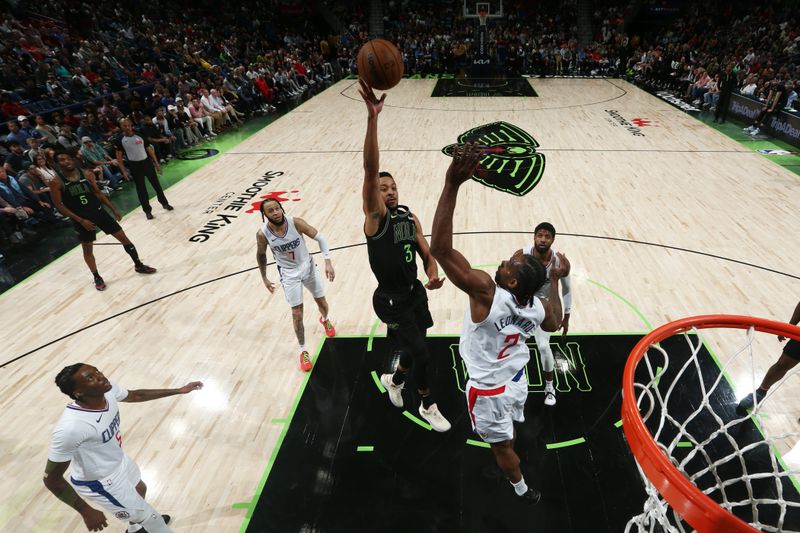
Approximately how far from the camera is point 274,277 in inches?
244

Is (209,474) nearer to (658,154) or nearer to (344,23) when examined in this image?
(658,154)

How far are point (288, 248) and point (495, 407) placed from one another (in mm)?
2356

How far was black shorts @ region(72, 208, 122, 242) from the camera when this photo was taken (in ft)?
18.7

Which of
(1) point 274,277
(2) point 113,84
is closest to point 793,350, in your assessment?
(1) point 274,277

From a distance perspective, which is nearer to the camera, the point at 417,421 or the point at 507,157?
the point at 417,421

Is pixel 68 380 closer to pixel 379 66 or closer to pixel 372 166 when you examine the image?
pixel 372 166

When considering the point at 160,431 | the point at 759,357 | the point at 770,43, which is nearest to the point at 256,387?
the point at 160,431

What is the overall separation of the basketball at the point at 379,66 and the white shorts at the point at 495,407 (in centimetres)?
238

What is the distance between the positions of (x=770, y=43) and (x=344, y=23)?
21.3 metres

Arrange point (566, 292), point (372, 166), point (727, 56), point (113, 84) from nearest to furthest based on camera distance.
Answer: point (372, 166)
point (566, 292)
point (113, 84)
point (727, 56)

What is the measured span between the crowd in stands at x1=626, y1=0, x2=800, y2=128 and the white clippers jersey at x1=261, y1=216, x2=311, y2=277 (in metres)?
12.0

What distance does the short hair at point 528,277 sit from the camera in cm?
244

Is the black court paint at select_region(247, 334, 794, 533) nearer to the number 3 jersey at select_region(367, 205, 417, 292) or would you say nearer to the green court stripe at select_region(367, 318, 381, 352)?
the green court stripe at select_region(367, 318, 381, 352)

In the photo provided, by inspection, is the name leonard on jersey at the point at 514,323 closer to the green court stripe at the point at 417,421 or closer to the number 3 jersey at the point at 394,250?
the number 3 jersey at the point at 394,250
